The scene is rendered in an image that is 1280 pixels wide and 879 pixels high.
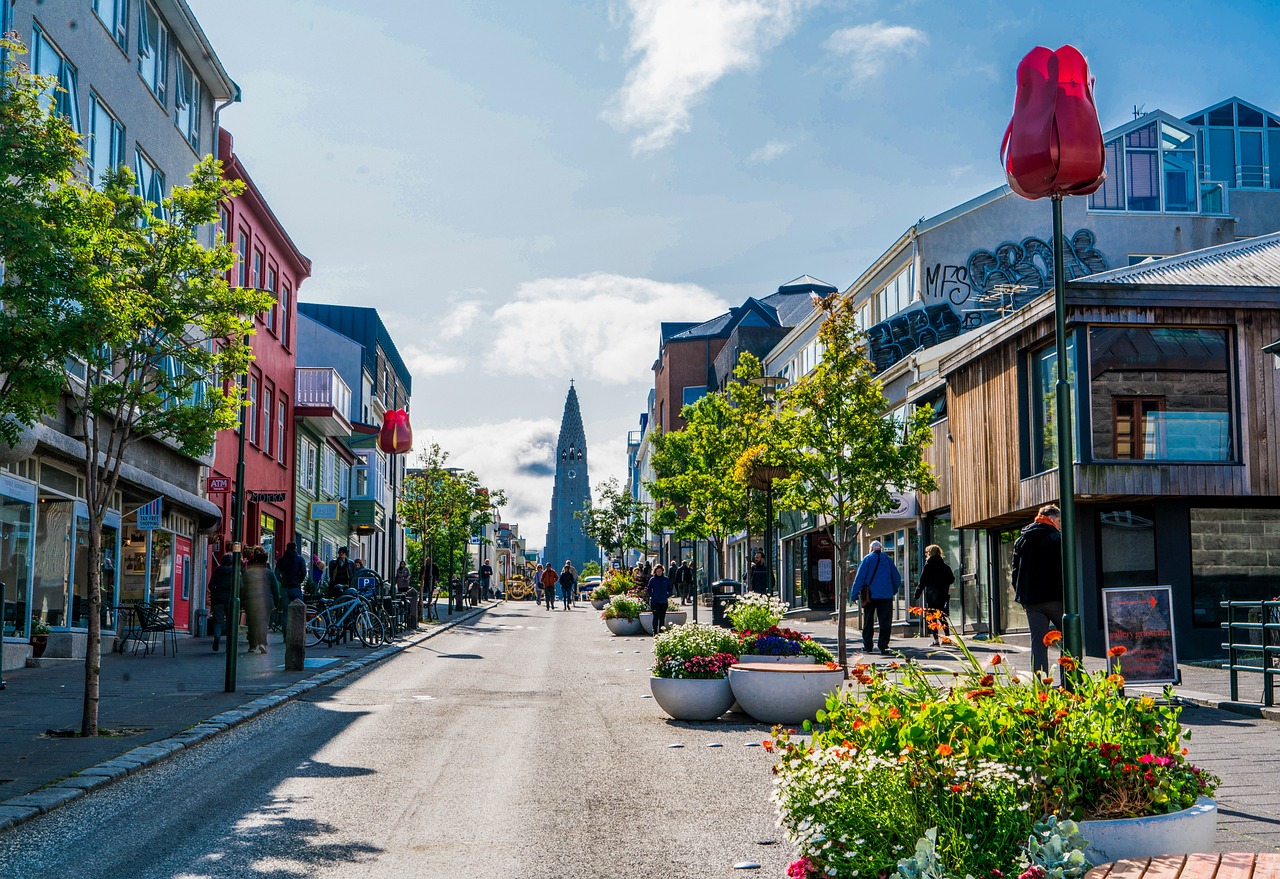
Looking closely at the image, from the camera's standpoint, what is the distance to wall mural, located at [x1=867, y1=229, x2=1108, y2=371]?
120ft

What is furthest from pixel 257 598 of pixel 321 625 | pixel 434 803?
pixel 434 803

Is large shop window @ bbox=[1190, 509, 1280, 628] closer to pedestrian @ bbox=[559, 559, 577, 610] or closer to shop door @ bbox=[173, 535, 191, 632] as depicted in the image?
shop door @ bbox=[173, 535, 191, 632]

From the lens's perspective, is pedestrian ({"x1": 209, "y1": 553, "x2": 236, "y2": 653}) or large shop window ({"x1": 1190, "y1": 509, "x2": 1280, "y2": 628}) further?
pedestrian ({"x1": 209, "y1": 553, "x2": 236, "y2": 653})

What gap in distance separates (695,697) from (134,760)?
494 centimetres

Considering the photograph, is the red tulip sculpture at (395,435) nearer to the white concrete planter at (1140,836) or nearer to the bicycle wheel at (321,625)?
the bicycle wheel at (321,625)

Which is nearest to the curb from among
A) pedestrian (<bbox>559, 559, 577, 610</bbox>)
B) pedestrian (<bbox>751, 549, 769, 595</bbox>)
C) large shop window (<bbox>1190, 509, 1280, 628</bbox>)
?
large shop window (<bbox>1190, 509, 1280, 628</bbox>)

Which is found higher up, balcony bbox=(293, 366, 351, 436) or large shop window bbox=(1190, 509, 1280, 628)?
balcony bbox=(293, 366, 351, 436)

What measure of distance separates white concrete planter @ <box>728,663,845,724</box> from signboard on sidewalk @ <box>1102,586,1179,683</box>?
304 centimetres

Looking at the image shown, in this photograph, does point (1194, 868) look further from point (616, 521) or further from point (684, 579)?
point (616, 521)

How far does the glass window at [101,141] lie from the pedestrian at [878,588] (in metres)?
13.7

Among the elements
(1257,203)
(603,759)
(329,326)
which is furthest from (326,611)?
(329,326)

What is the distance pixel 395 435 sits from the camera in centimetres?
3281

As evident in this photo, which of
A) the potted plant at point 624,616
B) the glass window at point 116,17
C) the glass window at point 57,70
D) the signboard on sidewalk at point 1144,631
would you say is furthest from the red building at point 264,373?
the signboard on sidewalk at point 1144,631

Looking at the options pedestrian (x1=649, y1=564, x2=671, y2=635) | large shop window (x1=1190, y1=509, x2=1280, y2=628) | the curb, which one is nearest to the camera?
the curb
